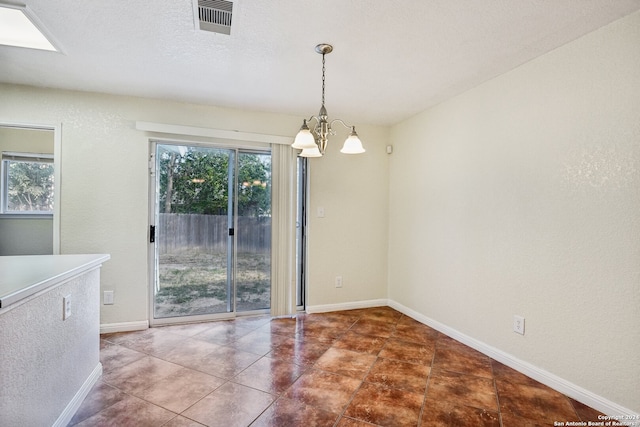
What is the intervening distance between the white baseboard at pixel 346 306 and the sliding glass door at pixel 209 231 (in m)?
0.58

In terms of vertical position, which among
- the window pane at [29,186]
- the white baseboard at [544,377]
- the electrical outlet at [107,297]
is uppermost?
the window pane at [29,186]

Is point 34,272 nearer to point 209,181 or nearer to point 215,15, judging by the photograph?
point 215,15

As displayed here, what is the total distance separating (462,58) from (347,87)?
38.5 inches

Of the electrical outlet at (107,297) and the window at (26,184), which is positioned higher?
the window at (26,184)

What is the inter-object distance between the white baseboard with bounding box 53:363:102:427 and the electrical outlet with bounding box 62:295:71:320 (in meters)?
0.51

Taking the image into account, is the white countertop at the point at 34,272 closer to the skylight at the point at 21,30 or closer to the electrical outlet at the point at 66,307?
the electrical outlet at the point at 66,307

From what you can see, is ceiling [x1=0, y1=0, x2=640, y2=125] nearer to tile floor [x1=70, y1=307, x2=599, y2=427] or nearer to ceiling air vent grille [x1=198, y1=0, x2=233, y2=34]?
ceiling air vent grille [x1=198, y1=0, x2=233, y2=34]

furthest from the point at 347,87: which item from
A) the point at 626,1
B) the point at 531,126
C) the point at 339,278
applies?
the point at 339,278

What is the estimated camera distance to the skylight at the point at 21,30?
1.93 m

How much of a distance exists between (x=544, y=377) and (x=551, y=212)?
1172mm

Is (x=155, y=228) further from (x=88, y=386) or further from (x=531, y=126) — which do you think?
(x=531, y=126)

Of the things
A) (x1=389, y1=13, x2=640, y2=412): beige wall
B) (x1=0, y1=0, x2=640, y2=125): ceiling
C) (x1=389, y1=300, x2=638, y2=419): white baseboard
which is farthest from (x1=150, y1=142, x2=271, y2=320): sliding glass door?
(x1=389, y1=300, x2=638, y2=419): white baseboard

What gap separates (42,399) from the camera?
1.51 metres

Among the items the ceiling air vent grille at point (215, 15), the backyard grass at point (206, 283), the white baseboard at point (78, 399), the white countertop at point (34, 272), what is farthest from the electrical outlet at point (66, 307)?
the ceiling air vent grille at point (215, 15)
